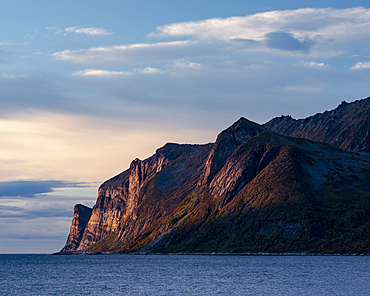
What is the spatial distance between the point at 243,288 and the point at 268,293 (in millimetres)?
9263

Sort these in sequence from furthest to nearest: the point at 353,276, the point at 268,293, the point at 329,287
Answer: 1. the point at 353,276
2. the point at 329,287
3. the point at 268,293

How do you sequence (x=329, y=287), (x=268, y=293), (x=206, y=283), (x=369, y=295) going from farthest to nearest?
1. (x=206, y=283)
2. (x=329, y=287)
3. (x=268, y=293)
4. (x=369, y=295)

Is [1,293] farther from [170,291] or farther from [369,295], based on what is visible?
[369,295]

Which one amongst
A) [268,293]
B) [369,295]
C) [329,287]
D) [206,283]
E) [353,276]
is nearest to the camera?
[369,295]

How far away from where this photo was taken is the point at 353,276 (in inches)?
4540

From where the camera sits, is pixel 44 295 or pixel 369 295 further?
pixel 44 295

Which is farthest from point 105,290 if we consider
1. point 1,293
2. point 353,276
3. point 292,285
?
point 353,276

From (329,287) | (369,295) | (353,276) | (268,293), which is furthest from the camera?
(353,276)

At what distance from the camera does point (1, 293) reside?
321ft

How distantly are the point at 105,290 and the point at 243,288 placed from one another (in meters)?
29.8

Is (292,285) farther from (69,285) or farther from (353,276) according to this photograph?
(69,285)

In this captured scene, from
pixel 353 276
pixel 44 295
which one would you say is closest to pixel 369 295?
pixel 353 276

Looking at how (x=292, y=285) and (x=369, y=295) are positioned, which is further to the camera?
(x=292, y=285)

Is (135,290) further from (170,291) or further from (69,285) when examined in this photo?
(69,285)
